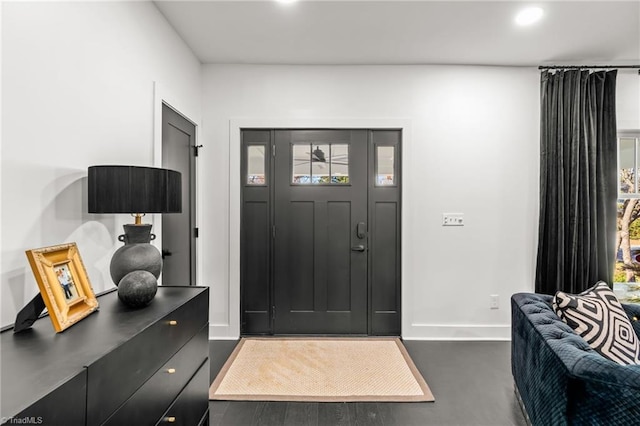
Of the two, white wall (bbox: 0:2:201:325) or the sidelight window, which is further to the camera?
the sidelight window

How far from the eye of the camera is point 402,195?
132 inches

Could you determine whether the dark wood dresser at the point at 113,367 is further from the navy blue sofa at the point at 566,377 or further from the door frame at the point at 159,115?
the navy blue sofa at the point at 566,377

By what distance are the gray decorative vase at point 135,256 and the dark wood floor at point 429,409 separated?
1131mm

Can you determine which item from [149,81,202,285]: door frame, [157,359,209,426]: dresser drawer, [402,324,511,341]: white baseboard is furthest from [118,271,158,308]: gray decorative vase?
[402,324,511,341]: white baseboard

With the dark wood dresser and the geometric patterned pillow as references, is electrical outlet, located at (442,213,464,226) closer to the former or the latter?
the geometric patterned pillow

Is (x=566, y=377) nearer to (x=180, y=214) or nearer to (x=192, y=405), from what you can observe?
(x=192, y=405)

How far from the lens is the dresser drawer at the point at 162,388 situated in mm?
1125

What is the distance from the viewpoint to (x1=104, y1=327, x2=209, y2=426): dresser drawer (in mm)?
1125

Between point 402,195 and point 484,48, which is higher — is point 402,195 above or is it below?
below

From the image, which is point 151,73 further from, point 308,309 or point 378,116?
point 308,309

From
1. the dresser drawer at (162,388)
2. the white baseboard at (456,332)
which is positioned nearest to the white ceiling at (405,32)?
the dresser drawer at (162,388)

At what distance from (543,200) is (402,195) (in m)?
1.32

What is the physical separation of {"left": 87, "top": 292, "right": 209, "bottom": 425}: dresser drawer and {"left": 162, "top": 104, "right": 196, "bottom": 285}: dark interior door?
3.82 feet

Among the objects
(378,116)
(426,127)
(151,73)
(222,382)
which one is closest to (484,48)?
(426,127)
